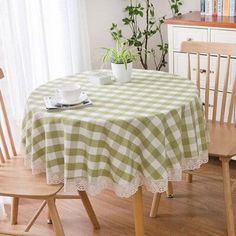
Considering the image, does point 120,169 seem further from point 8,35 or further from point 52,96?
point 8,35

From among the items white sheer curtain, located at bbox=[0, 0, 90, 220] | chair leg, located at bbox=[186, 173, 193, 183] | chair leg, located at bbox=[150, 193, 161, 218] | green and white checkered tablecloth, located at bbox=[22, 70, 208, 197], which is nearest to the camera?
green and white checkered tablecloth, located at bbox=[22, 70, 208, 197]

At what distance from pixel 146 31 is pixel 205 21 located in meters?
0.78

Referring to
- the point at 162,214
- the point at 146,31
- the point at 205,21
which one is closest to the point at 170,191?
the point at 162,214

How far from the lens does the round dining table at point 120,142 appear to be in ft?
6.35

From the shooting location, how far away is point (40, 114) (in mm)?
2053

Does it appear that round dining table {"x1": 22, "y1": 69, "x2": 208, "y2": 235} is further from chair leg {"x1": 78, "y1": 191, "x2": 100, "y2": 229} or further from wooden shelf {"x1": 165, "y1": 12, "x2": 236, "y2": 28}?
wooden shelf {"x1": 165, "y1": 12, "x2": 236, "y2": 28}

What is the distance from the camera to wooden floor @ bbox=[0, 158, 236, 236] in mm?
2584

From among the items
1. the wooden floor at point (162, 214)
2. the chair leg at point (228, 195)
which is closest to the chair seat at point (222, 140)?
the chair leg at point (228, 195)

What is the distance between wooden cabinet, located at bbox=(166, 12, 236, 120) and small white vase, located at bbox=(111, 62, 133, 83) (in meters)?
0.85

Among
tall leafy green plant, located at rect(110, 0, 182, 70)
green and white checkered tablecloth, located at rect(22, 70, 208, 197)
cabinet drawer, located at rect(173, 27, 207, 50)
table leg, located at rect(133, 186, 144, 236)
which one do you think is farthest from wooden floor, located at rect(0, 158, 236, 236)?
tall leafy green plant, located at rect(110, 0, 182, 70)

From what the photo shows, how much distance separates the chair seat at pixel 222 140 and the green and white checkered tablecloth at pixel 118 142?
0.19 meters

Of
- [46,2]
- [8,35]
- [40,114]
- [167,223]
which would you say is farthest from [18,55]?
[167,223]

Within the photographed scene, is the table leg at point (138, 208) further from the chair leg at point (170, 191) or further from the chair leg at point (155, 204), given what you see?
the chair leg at point (170, 191)

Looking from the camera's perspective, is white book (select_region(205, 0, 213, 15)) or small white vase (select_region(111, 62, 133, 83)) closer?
small white vase (select_region(111, 62, 133, 83))
